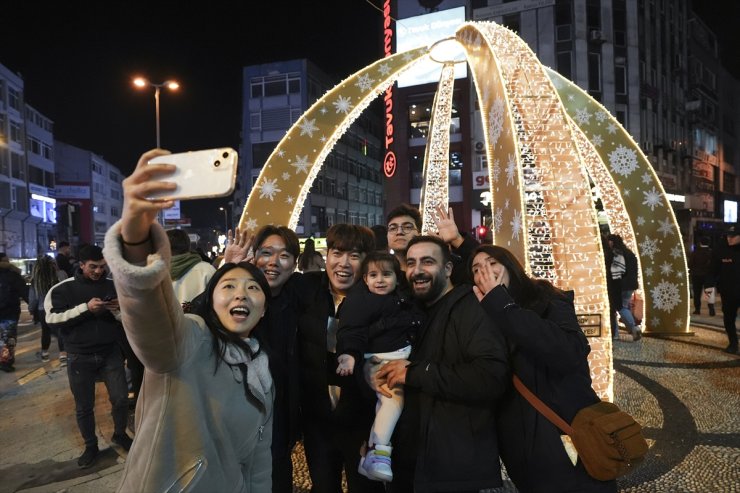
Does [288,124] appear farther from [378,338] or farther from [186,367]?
[186,367]

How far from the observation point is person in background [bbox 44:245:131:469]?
4.23 metres

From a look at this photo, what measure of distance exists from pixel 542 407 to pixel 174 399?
155 cm

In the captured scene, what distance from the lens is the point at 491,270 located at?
2.39 meters

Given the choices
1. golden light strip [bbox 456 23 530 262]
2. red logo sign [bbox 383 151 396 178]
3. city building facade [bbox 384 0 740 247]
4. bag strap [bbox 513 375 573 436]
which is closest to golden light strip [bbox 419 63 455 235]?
golden light strip [bbox 456 23 530 262]

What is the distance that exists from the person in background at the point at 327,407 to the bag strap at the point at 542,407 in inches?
31.0

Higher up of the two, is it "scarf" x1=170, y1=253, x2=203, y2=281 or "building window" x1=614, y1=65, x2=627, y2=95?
"building window" x1=614, y1=65, x2=627, y2=95

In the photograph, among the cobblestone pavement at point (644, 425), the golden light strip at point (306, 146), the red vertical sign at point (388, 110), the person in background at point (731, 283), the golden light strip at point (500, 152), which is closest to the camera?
the cobblestone pavement at point (644, 425)

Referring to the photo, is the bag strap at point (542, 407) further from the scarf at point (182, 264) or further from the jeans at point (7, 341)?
the jeans at point (7, 341)

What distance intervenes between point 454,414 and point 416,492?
0.39m

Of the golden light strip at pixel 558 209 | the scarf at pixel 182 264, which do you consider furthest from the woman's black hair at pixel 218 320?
the golden light strip at pixel 558 209

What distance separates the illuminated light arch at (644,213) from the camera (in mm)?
8375

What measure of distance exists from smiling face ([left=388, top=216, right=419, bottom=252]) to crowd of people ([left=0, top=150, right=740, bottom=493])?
718mm

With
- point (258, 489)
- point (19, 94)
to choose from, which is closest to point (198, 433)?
point (258, 489)

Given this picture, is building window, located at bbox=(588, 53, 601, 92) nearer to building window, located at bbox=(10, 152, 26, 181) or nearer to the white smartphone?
the white smartphone
